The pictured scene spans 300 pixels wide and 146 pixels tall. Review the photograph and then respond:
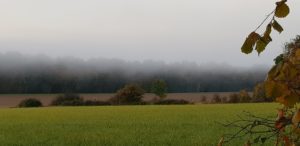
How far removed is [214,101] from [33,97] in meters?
29.0

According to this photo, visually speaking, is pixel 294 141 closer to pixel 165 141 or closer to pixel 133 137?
pixel 165 141

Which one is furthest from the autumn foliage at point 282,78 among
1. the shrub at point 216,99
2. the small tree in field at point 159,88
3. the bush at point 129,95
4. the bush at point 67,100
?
the small tree in field at point 159,88

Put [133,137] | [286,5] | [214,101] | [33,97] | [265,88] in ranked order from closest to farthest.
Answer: [265,88]
[286,5]
[133,137]
[214,101]
[33,97]

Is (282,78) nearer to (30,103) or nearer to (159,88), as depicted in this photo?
(30,103)

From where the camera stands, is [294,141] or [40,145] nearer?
[294,141]

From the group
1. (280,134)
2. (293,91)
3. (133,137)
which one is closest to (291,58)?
(293,91)

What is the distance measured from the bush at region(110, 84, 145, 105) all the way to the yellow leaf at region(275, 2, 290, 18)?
85744mm

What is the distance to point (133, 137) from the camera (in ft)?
47.3

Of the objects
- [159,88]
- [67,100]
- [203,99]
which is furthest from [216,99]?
[159,88]

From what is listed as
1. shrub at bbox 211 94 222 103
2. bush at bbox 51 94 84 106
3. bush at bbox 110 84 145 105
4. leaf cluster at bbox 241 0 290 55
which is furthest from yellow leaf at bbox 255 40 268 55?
bush at bbox 110 84 145 105

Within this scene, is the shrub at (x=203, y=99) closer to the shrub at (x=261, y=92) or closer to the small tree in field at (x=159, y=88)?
the small tree in field at (x=159, y=88)

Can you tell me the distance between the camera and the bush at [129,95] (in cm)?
8881

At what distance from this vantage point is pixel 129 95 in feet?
297

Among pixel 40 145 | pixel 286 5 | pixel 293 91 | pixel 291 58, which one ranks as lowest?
pixel 40 145
